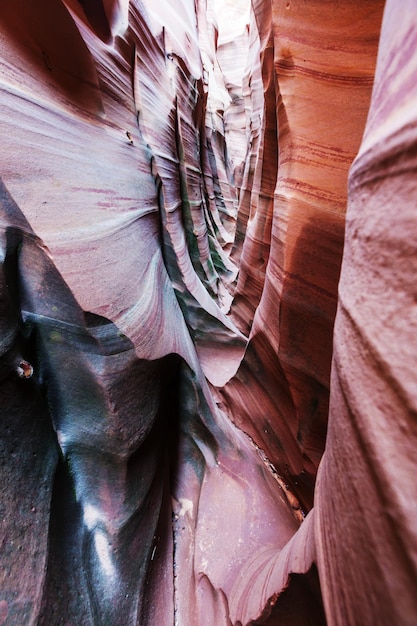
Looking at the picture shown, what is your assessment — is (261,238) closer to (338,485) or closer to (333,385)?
(333,385)

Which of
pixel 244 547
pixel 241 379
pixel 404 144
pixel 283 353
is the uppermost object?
pixel 404 144

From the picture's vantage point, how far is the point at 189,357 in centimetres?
186

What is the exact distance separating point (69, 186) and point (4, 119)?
307mm

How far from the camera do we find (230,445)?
1923 mm

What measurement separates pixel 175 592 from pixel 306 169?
7.63 feet

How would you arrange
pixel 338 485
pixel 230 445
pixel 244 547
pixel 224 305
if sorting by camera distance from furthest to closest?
pixel 224 305 → pixel 230 445 → pixel 244 547 → pixel 338 485

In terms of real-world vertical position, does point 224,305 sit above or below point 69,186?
below

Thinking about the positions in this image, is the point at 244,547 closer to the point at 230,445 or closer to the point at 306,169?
the point at 230,445

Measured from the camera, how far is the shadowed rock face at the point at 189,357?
47 cm

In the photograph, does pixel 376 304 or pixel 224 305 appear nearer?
pixel 376 304

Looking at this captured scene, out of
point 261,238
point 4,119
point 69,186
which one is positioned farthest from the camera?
point 261,238

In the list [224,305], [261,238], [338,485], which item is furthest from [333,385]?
[224,305]

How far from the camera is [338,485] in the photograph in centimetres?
54

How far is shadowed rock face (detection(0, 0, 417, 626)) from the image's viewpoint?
1.54ft
